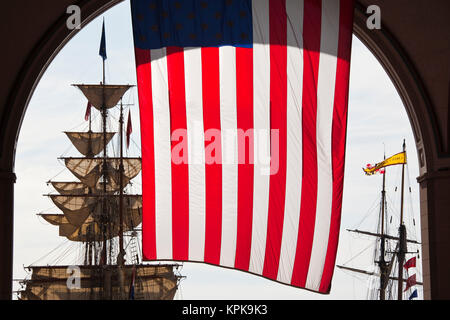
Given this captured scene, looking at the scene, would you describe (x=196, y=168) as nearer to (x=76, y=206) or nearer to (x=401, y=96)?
(x=401, y=96)

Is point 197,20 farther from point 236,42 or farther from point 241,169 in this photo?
point 241,169

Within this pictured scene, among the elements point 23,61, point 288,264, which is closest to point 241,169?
point 288,264

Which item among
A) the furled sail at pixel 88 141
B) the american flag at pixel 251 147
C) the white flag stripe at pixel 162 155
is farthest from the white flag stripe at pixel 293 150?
the furled sail at pixel 88 141

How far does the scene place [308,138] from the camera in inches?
326

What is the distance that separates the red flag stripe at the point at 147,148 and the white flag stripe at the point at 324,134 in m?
1.61

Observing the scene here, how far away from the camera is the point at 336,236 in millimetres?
8258

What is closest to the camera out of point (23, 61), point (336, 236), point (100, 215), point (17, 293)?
point (336, 236)

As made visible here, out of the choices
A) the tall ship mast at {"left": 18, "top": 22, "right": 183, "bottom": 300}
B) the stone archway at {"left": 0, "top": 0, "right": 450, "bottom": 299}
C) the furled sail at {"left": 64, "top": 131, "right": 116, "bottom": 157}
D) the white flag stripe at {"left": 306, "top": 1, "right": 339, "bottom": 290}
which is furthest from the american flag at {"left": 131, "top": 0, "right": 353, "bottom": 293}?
the furled sail at {"left": 64, "top": 131, "right": 116, "bottom": 157}

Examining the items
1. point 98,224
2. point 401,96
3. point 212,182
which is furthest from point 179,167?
point 98,224

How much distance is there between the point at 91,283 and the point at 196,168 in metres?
39.8

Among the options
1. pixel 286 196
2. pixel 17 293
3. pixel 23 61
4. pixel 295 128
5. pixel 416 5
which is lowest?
pixel 17 293

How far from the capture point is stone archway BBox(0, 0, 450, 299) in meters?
9.02

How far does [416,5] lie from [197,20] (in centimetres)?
256

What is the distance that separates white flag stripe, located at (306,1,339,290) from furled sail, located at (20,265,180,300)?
38.1m
